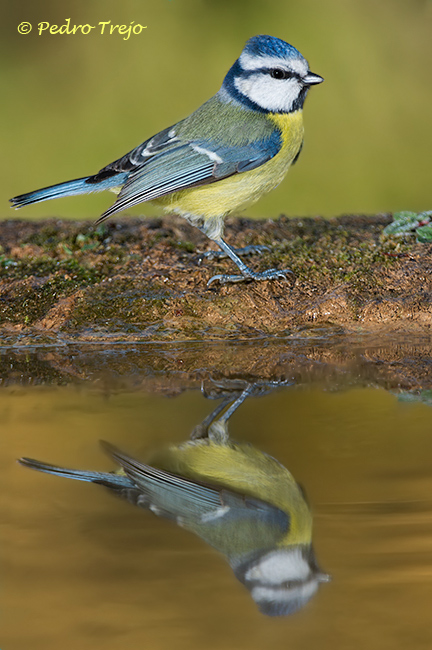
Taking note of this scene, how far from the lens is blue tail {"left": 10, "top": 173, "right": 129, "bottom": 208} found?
124 inches

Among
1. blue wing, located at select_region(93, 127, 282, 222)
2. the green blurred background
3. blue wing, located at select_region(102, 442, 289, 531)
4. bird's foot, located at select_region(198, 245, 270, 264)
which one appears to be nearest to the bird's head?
blue wing, located at select_region(93, 127, 282, 222)

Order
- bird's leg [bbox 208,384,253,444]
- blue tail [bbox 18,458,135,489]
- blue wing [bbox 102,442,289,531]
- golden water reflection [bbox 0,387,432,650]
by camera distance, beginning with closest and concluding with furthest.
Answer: golden water reflection [bbox 0,387,432,650] → blue wing [bbox 102,442,289,531] → blue tail [bbox 18,458,135,489] → bird's leg [bbox 208,384,253,444]

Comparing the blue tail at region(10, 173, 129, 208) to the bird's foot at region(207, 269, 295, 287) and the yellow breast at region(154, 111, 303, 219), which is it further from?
the bird's foot at region(207, 269, 295, 287)

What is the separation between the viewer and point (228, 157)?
10.1 feet

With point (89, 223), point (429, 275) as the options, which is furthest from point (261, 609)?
point (89, 223)

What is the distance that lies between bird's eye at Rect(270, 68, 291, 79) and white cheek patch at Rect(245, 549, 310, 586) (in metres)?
2.44

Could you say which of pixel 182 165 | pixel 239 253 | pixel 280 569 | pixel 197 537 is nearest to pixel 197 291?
pixel 239 253

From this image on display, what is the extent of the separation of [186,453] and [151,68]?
220 inches

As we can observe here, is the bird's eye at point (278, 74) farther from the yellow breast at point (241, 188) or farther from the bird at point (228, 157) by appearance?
the yellow breast at point (241, 188)

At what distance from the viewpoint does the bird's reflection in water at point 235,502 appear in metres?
1.27

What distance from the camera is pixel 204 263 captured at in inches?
128

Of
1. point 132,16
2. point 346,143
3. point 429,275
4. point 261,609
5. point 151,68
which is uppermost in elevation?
point 132,16

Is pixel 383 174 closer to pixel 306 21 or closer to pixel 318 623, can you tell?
pixel 306 21

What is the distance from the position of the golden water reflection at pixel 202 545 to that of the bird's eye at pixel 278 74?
5.98 feet
